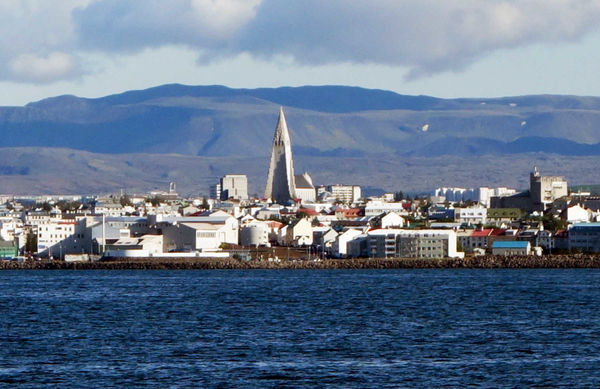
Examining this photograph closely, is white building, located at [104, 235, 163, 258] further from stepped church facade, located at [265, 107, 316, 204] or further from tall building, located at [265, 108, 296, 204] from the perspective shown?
tall building, located at [265, 108, 296, 204]

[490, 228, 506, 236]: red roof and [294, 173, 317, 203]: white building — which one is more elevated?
[294, 173, 317, 203]: white building

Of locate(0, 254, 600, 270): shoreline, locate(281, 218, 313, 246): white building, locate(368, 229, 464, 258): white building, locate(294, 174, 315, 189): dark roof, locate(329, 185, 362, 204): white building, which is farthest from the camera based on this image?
locate(329, 185, 362, 204): white building

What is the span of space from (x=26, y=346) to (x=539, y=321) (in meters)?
12.7

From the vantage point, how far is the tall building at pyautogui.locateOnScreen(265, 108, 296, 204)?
486 feet

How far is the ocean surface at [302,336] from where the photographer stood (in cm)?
2608

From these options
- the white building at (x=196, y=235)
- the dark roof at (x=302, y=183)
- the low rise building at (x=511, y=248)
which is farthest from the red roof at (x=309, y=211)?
the low rise building at (x=511, y=248)

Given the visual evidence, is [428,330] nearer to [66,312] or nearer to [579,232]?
[66,312]

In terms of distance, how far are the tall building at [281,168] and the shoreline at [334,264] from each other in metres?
65.2

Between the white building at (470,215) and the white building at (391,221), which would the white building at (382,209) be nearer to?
the white building at (470,215)

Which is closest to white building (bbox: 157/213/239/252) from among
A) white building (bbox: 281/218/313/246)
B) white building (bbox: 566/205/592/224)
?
white building (bbox: 281/218/313/246)

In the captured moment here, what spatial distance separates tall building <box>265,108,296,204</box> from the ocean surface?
91492 millimetres

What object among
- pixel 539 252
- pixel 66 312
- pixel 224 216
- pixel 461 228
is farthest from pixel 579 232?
pixel 66 312

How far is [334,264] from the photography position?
79.8m

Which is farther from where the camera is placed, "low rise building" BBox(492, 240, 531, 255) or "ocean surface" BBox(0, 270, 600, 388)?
"low rise building" BBox(492, 240, 531, 255)
